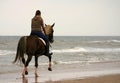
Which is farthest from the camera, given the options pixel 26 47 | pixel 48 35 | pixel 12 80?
pixel 12 80

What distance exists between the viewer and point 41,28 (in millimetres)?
12453

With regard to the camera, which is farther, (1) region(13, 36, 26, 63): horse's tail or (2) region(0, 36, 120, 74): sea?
(2) region(0, 36, 120, 74): sea

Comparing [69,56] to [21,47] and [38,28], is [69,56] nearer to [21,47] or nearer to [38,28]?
[38,28]

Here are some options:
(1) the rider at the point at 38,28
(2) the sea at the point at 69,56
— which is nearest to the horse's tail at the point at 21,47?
(1) the rider at the point at 38,28

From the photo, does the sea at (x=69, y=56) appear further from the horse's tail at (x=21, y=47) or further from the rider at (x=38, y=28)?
the rider at (x=38, y=28)

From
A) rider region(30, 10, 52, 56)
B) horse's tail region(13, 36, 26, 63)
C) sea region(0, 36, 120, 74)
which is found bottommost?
sea region(0, 36, 120, 74)

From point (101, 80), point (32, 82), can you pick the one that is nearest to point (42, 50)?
point (32, 82)

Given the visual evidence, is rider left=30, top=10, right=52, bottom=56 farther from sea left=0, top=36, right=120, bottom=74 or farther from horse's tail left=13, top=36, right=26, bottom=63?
sea left=0, top=36, right=120, bottom=74

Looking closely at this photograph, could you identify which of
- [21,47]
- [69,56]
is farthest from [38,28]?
[69,56]

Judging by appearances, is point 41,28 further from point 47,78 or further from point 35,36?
point 47,78

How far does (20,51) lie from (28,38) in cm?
53

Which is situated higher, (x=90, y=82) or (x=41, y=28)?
(x=41, y=28)

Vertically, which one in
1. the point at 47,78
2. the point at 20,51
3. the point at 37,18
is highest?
the point at 37,18

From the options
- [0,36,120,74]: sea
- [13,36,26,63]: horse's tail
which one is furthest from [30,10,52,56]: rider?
[0,36,120,74]: sea
